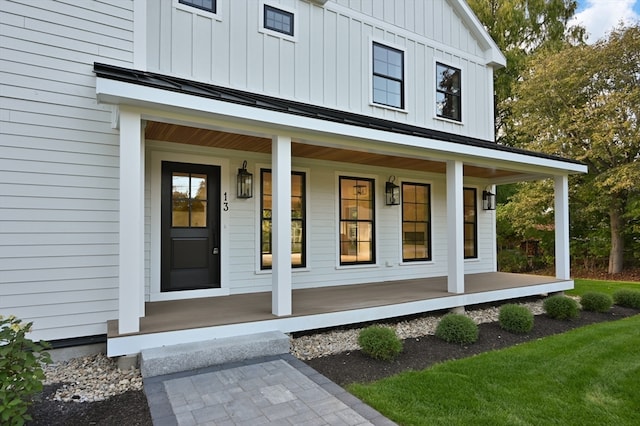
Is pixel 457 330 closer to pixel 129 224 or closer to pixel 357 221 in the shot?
pixel 357 221

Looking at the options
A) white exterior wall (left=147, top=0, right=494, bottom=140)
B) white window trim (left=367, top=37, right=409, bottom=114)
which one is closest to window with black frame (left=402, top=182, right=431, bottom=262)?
white exterior wall (left=147, top=0, right=494, bottom=140)

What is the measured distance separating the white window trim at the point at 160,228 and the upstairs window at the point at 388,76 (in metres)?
3.37

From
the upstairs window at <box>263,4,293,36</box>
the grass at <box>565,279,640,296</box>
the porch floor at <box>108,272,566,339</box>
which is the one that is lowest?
the grass at <box>565,279,640,296</box>

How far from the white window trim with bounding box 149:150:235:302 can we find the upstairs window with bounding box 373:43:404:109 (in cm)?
337

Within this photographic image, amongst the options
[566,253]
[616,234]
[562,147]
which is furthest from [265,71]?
[616,234]

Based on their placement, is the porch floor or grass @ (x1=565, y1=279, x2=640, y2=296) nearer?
the porch floor

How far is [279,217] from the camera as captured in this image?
448 centimetres

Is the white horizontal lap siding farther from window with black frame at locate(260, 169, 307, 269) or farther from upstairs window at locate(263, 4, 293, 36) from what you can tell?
window with black frame at locate(260, 169, 307, 269)

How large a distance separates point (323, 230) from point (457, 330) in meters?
2.92

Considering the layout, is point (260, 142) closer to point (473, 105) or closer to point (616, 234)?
point (473, 105)

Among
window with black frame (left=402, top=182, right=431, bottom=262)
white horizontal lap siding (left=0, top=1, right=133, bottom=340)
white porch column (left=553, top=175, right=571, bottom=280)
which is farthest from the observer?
window with black frame (left=402, top=182, right=431, bottom=262)

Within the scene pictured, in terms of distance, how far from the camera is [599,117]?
11820mm

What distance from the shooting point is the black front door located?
5465 millimetres

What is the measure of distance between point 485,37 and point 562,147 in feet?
19.9
